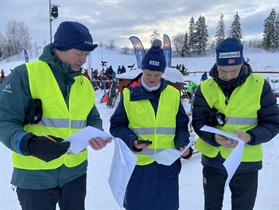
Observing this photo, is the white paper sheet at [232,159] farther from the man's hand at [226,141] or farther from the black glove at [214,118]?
the black glove at [214,118]

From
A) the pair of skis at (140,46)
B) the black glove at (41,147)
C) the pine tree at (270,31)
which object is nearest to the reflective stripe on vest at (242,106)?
the black glove at (41,147)

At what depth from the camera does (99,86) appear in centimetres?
2150

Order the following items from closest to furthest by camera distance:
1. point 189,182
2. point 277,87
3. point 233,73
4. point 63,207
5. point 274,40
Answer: point 63,207 < point 233,73 < point 189,182 < point 277,87 < point 274,40

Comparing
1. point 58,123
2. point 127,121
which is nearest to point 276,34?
point 127,121

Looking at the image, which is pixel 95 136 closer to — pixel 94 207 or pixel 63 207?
pixel 63 207

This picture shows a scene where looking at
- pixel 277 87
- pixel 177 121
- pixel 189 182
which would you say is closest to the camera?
pixel 177 121

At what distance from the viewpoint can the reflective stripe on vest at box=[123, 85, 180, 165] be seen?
8.52 feet

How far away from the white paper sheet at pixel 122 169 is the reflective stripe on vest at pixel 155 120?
15.0 inches

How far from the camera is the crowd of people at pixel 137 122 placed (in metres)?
2.01

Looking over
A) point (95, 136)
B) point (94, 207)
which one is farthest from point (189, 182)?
point (95, 136)

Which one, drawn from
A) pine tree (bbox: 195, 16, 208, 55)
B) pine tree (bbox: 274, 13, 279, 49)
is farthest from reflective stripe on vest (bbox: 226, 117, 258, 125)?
pine tree (bbox: 195, 16, 208, 55)

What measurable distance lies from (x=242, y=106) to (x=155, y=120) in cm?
66

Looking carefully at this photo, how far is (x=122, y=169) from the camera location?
2.22 m

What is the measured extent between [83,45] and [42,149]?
0.71 meters
